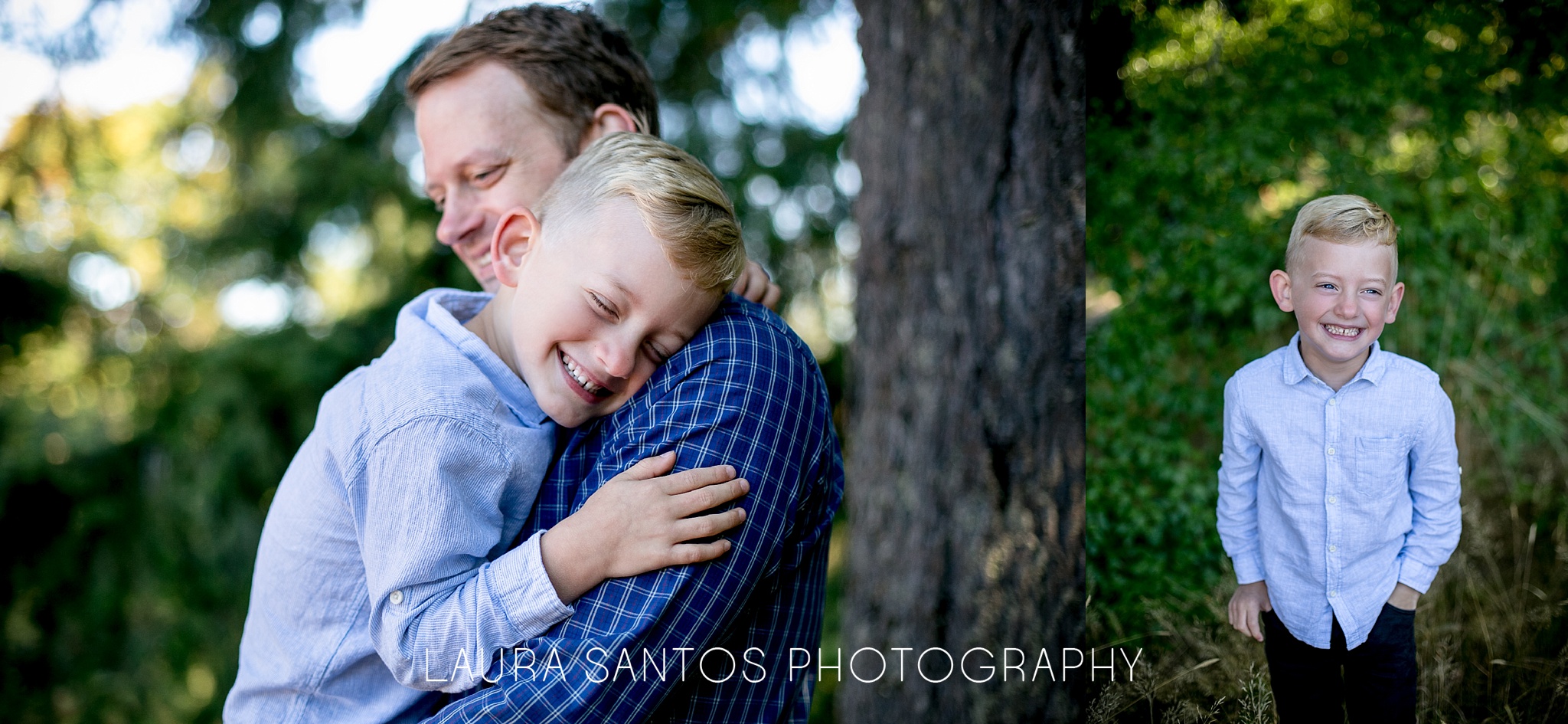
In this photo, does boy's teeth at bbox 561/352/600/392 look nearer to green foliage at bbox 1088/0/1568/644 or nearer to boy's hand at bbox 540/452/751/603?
boy's hand at bbox 540/452/751/603

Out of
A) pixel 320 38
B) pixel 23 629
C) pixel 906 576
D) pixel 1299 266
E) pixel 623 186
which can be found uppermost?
pixel 320 38

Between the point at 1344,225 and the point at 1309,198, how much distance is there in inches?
14.7

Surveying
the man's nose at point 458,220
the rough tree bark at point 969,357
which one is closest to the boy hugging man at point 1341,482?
the rough tree bark at point 969,357

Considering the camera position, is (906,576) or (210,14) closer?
(906,576)

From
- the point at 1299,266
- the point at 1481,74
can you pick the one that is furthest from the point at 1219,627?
the point at 1481,74

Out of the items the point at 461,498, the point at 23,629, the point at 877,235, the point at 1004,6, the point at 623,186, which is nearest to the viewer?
the point at 461,498

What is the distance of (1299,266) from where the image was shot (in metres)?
1.26

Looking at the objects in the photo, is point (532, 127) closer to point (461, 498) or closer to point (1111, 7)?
point (461, 498)

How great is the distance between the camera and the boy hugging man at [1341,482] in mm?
1213

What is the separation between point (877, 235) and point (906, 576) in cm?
74

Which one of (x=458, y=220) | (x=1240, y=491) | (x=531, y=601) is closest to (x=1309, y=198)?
(x=1240, y=491)

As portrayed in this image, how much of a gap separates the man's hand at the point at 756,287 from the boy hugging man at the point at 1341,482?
3.29ft

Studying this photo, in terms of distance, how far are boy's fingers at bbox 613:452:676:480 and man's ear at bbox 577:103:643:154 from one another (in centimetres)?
105

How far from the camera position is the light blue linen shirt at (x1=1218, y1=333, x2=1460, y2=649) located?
1216mm
